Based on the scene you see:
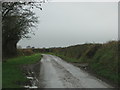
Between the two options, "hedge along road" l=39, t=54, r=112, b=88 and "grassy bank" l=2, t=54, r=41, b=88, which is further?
"hedge along road" l=39, t=54, r=112, b=88

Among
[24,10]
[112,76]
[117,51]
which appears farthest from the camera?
[24,10]

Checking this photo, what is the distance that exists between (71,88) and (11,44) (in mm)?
40855

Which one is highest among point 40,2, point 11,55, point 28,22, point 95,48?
point 40,2

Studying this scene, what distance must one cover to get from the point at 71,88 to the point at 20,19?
2134 cm

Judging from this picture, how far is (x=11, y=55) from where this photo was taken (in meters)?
51.8

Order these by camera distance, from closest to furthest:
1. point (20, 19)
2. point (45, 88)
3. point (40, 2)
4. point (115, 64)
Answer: point (45, 88) → point (115, 64) → point (40, 2) → point (20, 19)

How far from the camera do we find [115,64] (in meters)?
17.9

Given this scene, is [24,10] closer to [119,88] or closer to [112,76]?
[112,76]

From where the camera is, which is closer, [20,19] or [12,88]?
[12,88]

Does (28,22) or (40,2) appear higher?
(40,2)

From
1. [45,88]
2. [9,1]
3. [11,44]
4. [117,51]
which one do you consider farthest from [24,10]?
[11,44]

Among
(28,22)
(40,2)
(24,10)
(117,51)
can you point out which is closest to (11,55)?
(28,22)

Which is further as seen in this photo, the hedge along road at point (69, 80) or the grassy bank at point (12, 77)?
the hedge along road at point (69, 80)

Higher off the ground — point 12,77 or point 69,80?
point 12,77
